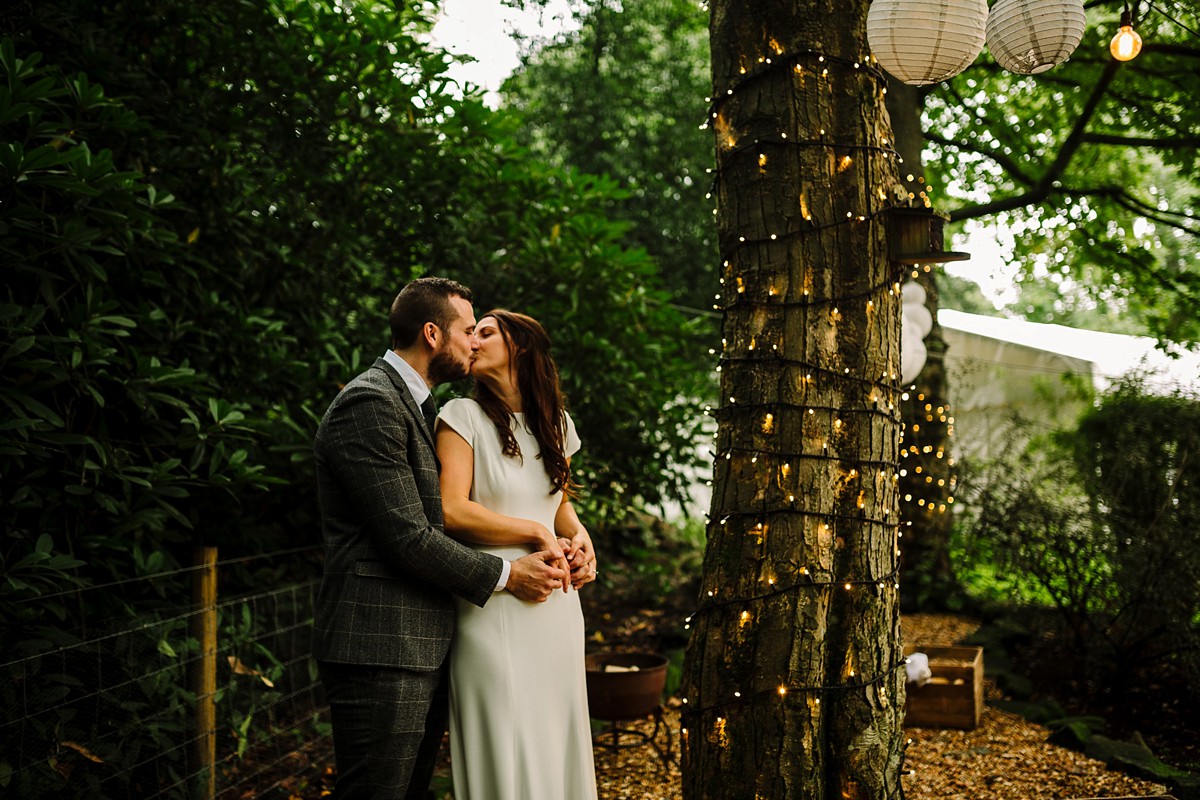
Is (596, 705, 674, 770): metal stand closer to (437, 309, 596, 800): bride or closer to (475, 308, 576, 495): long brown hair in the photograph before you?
(437, 309, 596, 800): bride

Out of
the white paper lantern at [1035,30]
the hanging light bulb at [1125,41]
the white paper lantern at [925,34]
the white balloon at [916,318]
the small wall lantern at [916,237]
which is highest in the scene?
the hanging light bulb at [1125,41]

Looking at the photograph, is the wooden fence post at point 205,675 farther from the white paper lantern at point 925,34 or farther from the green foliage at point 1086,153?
the green foliage at point 1086,153

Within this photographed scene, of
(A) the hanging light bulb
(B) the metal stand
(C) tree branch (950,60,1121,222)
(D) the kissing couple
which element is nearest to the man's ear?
(D) the kissing couple

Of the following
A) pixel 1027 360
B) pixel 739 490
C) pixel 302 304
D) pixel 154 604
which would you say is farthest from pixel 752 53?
pixel 1027 360

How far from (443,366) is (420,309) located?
172mm

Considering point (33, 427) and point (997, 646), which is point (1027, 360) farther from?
point (33, 427)

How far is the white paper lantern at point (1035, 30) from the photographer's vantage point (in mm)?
2979

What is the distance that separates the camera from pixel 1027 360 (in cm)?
954

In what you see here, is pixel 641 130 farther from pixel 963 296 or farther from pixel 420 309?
pixel 963 296

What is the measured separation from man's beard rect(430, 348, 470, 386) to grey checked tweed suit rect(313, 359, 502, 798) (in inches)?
6.8

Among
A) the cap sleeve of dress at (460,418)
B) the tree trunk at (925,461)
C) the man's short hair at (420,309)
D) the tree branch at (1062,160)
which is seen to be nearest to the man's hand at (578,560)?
the cap sleeve of dress at (460,418)

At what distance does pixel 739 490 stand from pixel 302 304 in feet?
8.37

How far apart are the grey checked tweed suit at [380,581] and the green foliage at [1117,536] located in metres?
4.62

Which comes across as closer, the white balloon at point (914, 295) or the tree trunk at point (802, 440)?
the tree trunk at point (802, 440)
